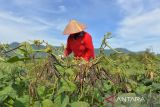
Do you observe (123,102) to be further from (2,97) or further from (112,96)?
(2,97)

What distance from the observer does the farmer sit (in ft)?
20.7

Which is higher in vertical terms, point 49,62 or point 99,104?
point 49,62

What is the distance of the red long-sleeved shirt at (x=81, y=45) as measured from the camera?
20.5 feet

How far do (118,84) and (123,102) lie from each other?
0.44ft

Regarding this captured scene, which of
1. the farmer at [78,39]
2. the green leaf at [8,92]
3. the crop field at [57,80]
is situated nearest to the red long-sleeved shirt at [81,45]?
the farmer at [78,39]

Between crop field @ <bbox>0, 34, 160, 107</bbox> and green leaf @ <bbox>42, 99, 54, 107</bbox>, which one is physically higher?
crop field @ <bbox>0, 34, 160, 107</bbox>

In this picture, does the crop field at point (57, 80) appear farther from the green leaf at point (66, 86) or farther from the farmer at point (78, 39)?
the farmer at point (78, 39)

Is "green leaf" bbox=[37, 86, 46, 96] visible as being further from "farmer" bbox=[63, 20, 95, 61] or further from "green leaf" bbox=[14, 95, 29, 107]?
"farmer" bbox=[63, 20, 95, 61]

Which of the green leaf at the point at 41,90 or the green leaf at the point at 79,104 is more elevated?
the green leaf at the point at 41,90

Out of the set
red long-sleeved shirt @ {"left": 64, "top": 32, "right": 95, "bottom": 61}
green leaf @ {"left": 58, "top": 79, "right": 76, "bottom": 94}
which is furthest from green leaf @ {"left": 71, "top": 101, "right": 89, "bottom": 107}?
red long-sleeved shirt @ {"left": 64, "top": 32, "right": 95, "bottom": 61}

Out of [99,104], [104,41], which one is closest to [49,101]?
[99,104]

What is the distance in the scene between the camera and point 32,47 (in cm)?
292

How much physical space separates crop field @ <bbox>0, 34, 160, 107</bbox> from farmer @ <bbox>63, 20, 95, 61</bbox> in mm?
2982

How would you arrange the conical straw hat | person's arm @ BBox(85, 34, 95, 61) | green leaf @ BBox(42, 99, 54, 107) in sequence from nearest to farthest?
green leaf @ BBox(42, 99, 54, 107), person's arm @ BBox(85, 34, 95, 61), the conical straw hat
